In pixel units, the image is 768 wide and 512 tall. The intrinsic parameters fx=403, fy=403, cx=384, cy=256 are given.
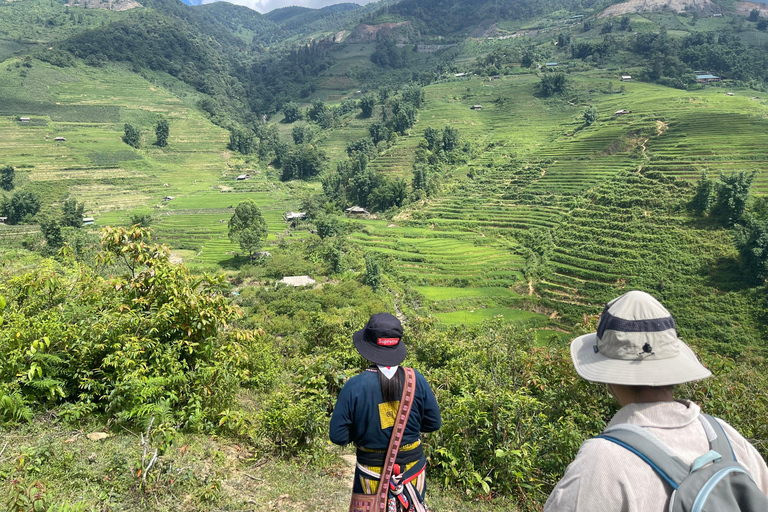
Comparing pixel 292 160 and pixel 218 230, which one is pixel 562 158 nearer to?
pixel 218 230

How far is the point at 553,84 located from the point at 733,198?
47292 millimetres

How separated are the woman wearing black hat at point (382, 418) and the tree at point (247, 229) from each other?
1332 inches

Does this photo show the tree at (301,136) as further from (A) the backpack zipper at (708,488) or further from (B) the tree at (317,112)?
(A) the backpack zipper at (708,488)

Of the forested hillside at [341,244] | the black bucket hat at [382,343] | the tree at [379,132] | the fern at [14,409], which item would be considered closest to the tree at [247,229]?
the forested hillside at [341,244]

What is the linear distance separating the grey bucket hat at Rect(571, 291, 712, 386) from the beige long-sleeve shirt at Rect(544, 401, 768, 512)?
108mm

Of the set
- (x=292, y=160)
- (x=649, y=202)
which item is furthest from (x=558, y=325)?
(x=292, y=160)

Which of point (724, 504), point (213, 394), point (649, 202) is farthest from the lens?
point (649, 202)

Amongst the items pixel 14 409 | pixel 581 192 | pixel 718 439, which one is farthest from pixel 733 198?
pixel 14 409

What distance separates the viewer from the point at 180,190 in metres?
54.2

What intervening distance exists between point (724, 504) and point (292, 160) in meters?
71.7

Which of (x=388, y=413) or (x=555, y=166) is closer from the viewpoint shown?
(x=388, y=413)

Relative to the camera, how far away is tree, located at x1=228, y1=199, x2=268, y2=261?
34500 mm

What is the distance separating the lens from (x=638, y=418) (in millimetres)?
1448

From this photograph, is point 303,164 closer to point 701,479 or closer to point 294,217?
point 294,217
